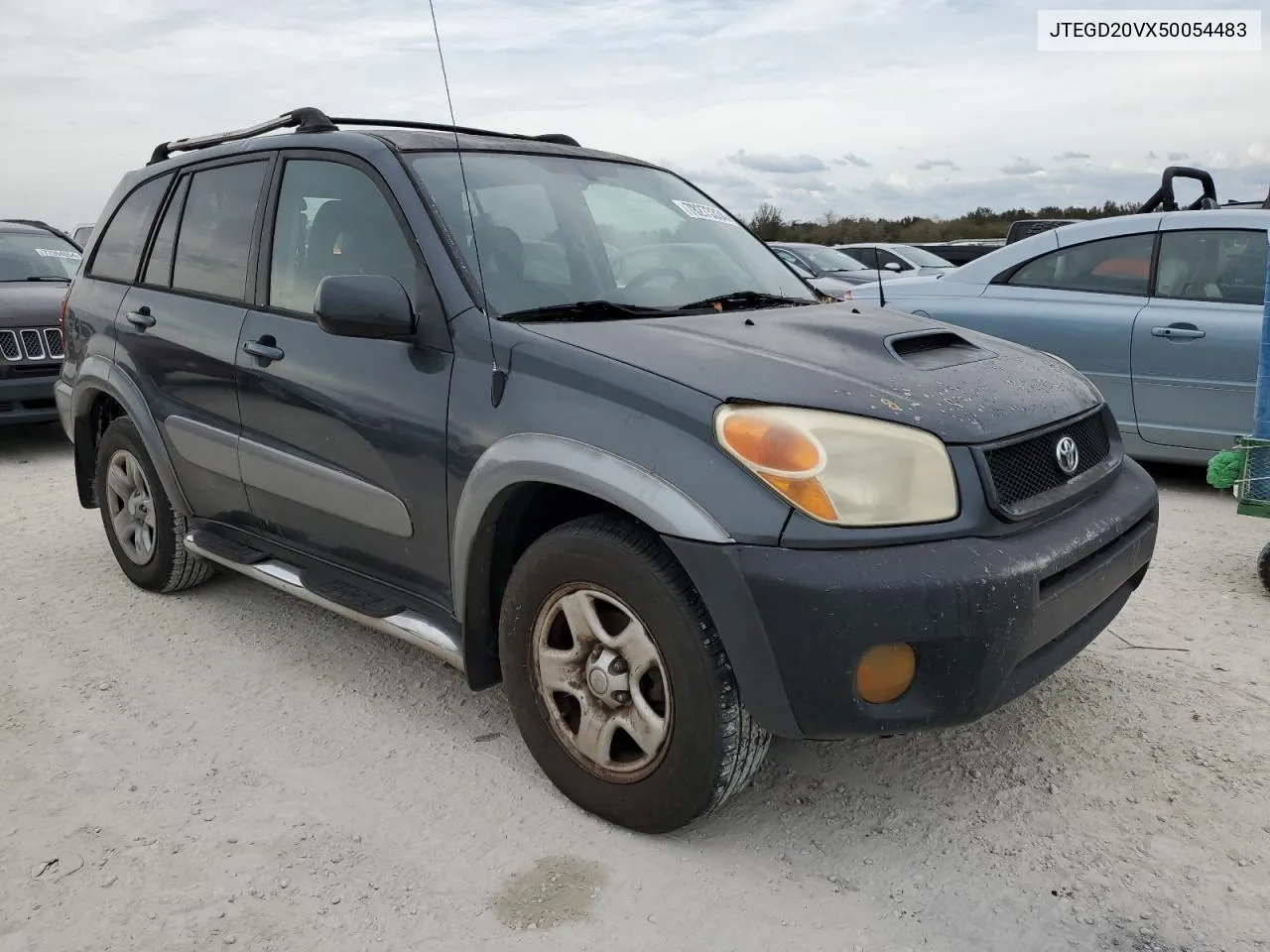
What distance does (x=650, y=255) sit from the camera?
3336 millimetres

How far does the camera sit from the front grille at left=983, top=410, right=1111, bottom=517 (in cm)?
239

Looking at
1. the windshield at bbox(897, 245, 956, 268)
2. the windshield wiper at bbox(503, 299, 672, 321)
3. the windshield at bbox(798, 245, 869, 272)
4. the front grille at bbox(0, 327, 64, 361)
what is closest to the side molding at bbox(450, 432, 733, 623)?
the windshield wiper at bbox(503, 299, 672, 321)

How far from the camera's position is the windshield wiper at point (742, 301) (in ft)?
10.5

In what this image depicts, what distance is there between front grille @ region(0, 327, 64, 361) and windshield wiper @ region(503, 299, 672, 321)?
19.0 ft

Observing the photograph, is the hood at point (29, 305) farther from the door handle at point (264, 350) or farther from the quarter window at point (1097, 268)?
the quarter window at point (1097, 268)

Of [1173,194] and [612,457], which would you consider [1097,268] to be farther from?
[612,457]

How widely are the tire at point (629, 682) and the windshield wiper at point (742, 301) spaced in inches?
37.6

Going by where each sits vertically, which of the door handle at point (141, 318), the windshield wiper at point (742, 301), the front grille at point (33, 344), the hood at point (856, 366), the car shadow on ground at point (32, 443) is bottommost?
the car shadow on ground at point (32, 443)

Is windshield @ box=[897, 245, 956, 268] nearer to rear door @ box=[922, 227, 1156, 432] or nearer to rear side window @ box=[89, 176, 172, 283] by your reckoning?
rear door @ box=[922, 227, 1156, 432]

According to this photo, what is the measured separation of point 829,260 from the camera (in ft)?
47.4

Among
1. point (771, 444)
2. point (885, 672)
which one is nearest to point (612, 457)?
point (771, 444)

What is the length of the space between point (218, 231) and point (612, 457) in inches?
86.0

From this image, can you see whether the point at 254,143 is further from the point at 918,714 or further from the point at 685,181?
the point at 918,714

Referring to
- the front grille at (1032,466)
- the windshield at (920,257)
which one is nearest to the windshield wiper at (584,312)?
the front grille at (1032,466)
